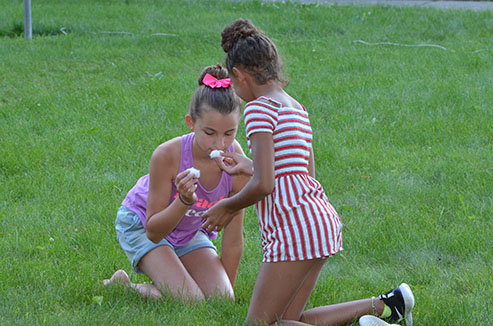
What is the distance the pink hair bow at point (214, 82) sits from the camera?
3161 millimetres

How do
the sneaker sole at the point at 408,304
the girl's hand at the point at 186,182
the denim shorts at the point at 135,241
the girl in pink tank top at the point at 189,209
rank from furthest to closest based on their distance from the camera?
the denim shorts at the point at 135,241, the girl in pink tank top at the point at 189,209, the sneaker sole at the point at 408,304, the girl's hand at the point at 186,182

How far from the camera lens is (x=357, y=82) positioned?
281 inches

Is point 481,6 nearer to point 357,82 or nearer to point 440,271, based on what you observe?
point 357,82

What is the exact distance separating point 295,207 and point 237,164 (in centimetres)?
35

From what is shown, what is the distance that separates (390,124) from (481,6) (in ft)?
21.0

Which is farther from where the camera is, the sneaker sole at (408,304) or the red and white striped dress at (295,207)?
the sneaker sole at (408,304)

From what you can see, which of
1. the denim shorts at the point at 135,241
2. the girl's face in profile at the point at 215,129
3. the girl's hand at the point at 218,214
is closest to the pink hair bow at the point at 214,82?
the girl's face in profile at the point at 215,129

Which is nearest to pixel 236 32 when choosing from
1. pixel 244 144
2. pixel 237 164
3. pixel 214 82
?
pixel 214 82

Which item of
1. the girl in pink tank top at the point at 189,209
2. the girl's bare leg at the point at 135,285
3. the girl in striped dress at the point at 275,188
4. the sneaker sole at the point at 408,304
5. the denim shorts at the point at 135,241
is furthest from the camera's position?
the denim shorts at the point at 135,241

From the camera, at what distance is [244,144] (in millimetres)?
5691

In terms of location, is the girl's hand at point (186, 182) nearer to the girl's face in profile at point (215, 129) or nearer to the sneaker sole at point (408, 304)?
the girl's face in profile at point (215, 129)

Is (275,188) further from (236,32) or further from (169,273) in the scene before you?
(169,273)

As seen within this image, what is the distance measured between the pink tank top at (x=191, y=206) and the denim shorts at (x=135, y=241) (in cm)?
3

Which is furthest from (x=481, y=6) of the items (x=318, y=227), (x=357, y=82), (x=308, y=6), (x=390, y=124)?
(x=318, y=227)
